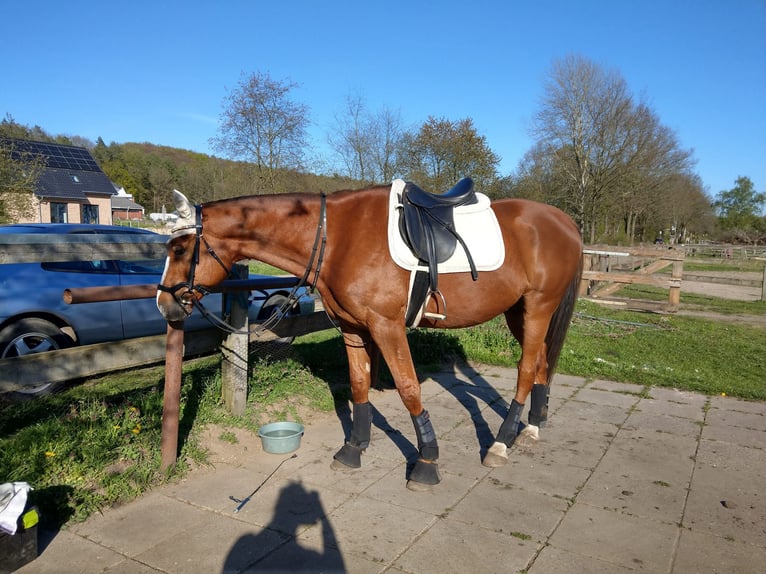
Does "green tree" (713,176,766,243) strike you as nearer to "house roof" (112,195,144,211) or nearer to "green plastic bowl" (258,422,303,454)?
"green plastic bowl" (258,422,303,454)

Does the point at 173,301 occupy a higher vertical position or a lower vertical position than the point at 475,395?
higher

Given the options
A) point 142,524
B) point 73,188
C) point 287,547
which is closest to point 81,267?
point 142,524

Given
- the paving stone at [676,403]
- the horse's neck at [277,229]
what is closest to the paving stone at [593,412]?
the paving stone at [676,403]

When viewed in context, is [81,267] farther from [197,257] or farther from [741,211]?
[741,211]

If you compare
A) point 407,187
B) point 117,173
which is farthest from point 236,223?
point 117,173

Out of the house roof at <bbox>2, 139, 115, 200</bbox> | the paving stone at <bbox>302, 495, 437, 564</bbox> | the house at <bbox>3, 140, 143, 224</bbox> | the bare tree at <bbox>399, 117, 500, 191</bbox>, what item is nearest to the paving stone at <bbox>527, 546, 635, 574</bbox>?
the paving stone at <bbox>302, 495, 437, 564</bbox>

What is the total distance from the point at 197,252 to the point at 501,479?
264cm

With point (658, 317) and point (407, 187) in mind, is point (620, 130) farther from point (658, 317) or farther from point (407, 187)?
point (407, 187)

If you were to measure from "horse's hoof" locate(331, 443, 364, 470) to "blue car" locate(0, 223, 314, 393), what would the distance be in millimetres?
1800

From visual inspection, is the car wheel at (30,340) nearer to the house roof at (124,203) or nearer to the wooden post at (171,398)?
the wooden post at (171,398)

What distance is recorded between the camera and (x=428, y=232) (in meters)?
3.59

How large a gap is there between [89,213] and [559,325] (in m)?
47.6

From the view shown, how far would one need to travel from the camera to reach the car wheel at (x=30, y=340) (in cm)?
518

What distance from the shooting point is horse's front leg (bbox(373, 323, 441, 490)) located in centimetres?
356
